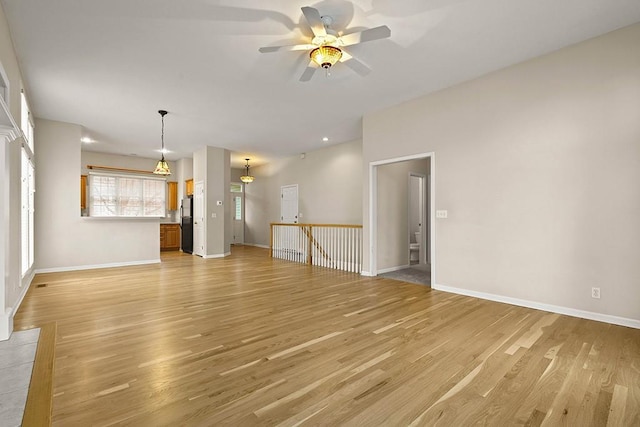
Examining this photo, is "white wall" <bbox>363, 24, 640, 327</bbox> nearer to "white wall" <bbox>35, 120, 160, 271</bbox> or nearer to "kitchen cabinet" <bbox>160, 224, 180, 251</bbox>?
"white wall" <bbox>35, 120, 160, 271</bbox>

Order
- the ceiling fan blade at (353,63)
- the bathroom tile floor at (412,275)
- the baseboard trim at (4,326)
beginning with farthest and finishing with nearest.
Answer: the bathroom tile floor at (412,275) → the ceiling fan blade at (353,63) → the baseboard trim at (4,326)

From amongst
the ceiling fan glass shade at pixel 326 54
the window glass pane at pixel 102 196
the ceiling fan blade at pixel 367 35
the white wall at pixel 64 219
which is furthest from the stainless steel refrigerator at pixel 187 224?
the ceiling fan blade at pixel 367 35

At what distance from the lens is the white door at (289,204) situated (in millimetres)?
9672

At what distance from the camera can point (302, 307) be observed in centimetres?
371

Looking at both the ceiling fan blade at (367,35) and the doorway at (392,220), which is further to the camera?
the doorway at (392,220)

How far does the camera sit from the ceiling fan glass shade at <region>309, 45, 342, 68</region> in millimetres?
3041

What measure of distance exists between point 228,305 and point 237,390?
197 centimetres

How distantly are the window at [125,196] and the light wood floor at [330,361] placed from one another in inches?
218

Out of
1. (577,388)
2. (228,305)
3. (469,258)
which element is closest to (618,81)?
Answer: (469,258)

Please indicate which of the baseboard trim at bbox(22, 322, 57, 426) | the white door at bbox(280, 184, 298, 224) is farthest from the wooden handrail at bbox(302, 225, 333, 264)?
the baseboard trim at bbox(22, 322, 57, 426)

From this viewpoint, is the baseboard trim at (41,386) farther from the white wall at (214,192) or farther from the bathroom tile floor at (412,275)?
the white wall at (214,192)

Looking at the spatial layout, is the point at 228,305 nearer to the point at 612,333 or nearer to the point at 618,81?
the point at 612,333

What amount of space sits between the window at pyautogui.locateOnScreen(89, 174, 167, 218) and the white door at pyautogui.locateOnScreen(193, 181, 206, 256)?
3.65 ft

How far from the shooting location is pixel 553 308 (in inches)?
139
